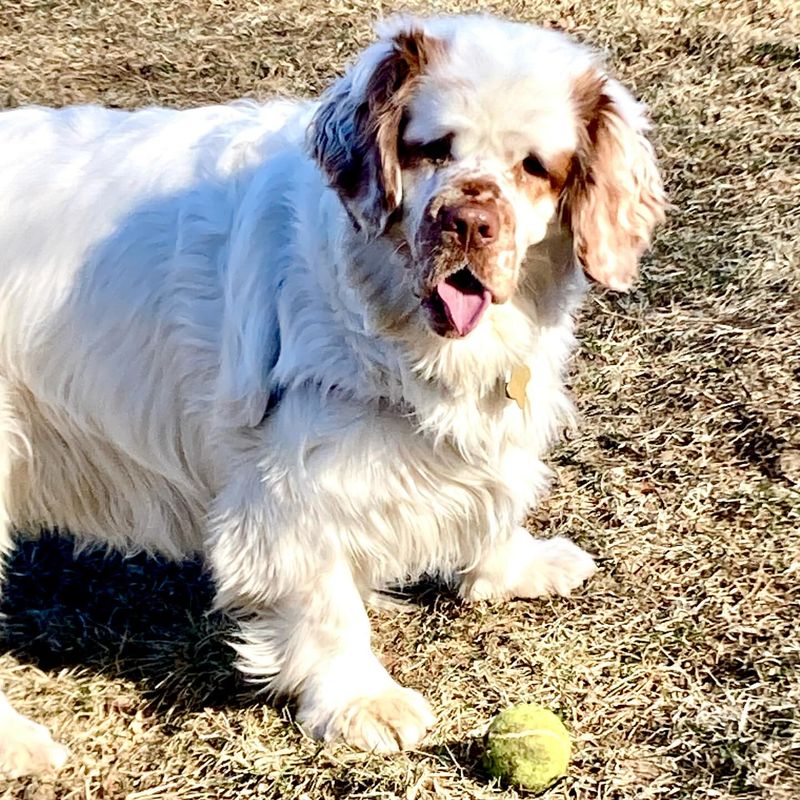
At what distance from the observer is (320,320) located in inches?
117

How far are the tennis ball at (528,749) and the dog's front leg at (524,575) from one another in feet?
2.11

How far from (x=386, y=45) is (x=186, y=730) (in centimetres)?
189

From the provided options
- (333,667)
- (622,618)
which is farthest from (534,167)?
(622,618)

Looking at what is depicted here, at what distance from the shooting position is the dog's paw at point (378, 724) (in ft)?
10.6

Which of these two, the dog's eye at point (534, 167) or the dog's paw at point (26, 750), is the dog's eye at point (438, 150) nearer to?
the dog's eye at point (534, 167)

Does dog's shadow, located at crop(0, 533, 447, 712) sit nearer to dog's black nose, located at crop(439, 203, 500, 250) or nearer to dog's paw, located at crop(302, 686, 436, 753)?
dog's paw, located at crop(302, 686, 436, 753)

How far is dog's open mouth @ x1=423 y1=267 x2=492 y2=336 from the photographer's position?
8.87ft

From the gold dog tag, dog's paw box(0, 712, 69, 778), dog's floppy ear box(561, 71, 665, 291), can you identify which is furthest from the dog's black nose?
dog's paw box(0, 712, 69, 778)

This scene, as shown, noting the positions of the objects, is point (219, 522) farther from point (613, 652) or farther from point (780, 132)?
point (780, 132)

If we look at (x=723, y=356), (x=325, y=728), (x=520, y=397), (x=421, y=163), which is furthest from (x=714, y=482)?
(x=421, y=163)

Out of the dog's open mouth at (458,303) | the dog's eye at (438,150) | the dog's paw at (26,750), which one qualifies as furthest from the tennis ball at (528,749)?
the dog's eye at (438,150)

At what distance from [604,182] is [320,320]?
74cm

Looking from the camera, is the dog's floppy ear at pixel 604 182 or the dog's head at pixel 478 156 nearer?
the dog's head at pixel 478 156

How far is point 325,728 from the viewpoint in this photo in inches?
129
